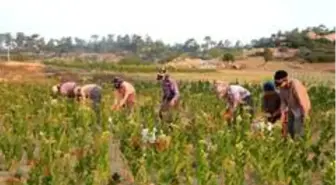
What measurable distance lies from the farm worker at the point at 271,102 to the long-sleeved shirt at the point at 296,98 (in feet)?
3.18

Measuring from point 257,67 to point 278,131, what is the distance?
53.6 metres

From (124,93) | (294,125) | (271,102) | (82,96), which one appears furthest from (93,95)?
(294,125)

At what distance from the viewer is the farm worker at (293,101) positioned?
9992mm

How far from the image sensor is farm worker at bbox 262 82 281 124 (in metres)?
11.4

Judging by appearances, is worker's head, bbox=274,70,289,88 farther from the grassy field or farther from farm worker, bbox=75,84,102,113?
farm worker, bbox=75,84,102,113

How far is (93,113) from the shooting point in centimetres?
1464

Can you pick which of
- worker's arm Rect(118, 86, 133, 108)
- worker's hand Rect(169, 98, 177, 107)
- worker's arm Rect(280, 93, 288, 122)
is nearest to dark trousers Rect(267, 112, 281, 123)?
worker's arm Rect(280, 93, 288, 122)

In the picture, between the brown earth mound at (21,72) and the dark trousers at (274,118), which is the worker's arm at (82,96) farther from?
the brown earth mound at (21,72)

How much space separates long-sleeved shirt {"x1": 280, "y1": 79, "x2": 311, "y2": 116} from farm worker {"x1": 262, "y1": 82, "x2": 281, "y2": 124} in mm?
969

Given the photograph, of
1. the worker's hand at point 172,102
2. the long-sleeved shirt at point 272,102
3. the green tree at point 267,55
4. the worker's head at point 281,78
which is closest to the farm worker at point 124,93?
the worker's hand at point 172,102

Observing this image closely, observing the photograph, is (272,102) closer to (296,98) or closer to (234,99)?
(234,99)

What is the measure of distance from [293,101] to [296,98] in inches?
6.4

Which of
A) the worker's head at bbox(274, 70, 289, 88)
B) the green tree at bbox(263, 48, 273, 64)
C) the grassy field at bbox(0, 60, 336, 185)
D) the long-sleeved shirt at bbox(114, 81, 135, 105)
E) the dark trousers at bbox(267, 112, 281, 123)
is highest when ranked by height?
the worker's head at bbox(274, 70, 289, 88)

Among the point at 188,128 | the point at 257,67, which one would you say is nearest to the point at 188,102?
the point at 188,128
